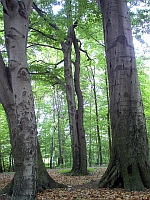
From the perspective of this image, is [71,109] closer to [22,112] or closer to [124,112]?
[124,112]

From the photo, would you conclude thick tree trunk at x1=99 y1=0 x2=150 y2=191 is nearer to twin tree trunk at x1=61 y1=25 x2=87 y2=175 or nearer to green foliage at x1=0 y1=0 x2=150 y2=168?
green foliage at x1=0 y1=0 x2=150 y2=168

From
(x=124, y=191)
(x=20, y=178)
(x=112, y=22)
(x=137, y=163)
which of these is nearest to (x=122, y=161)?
(x=137, y=163)

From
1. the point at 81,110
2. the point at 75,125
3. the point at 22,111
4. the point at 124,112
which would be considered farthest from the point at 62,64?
the point at 22,111

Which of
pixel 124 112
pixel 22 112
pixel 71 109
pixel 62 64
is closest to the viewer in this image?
pixel 22 112

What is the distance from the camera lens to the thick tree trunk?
16.7 ft

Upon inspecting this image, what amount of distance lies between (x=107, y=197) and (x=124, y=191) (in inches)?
25.3

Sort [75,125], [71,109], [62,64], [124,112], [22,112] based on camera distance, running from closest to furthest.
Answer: [22,112] < [124,112] < [75,125] < [71,109] < [62,64]

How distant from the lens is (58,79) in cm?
1309

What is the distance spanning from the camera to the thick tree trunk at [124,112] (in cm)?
509

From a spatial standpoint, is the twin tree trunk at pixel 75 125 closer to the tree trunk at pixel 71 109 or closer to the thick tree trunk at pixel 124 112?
the tree trunk at pixel 71 109

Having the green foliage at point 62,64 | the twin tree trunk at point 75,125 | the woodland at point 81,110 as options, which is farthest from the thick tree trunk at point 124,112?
the twin tree trunk at point 75,125

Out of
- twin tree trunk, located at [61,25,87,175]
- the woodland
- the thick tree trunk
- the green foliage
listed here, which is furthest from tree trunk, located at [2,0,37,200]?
twin tree trunk, located at [61,25,87,175]

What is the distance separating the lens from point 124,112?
542cm

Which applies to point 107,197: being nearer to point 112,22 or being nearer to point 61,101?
point 112,22
